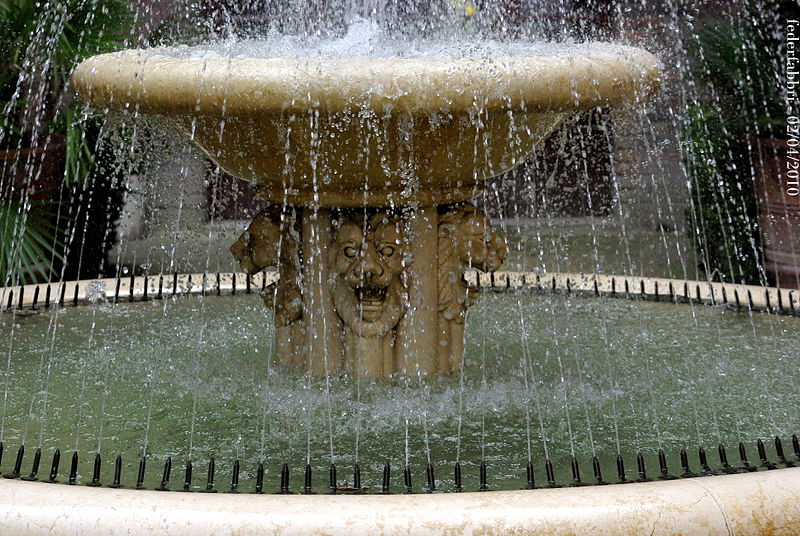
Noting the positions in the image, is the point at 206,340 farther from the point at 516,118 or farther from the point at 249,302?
the point at 516,118

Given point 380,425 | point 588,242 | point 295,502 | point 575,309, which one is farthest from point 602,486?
point 588,242

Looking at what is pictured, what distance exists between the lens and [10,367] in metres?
4.60

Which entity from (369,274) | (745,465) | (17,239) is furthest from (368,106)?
(17,239)

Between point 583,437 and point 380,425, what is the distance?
661 mm

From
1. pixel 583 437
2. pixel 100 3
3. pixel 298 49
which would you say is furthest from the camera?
pixel 100 3

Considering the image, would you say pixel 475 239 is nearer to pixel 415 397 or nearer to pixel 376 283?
pixel 376 283

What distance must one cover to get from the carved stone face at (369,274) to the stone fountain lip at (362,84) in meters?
0.82

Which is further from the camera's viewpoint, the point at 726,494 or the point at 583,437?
the point at 583,437

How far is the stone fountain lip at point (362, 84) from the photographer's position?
10.6ft

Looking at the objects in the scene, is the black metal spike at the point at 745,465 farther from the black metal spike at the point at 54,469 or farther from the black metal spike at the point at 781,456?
the black metal spike at the point at 54,469

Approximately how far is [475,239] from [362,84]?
1.17 metres

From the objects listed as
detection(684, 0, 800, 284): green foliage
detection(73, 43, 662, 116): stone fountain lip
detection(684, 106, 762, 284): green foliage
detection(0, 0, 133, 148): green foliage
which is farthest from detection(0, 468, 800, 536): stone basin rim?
detection(684, 106, 762, 284): green foliage

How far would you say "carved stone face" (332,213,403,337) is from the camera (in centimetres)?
407

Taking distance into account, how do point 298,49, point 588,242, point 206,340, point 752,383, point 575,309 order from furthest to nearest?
1. point 588,242
2. point 575,309
3. point 206,340
4. point 752,383
5. point 298,49
